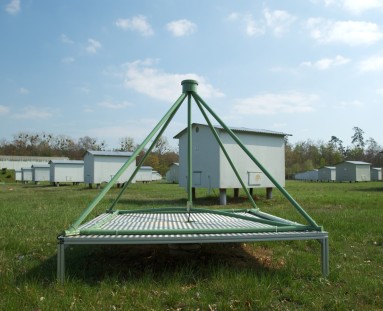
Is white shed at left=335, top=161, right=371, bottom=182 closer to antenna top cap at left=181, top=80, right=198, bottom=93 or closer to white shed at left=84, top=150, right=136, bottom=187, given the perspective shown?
white shed at left=84, top=150, right=136, bottom=187

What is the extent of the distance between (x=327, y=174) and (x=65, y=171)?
3525 cm

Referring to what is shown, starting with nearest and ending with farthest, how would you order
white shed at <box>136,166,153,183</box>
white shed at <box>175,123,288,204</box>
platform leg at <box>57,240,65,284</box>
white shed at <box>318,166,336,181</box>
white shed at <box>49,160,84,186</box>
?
1. platform leg at <box>57,240,65,284</box>
2. white shed at <box>175,123,288,204</box>
3. white shed at <box>49,160,84,186</box>
4. white shed at <box>136,166,153,183</box>
5. white shed at <box>318,166,336,181</box>

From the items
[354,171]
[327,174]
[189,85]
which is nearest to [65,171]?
[354,171]

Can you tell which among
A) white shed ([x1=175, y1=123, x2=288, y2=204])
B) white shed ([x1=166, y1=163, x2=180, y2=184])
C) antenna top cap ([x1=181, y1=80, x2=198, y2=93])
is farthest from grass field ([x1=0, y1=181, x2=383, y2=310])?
white shed ([x1=166, y1=163, x2=180, y2=184])

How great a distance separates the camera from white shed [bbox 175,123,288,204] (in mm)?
15883

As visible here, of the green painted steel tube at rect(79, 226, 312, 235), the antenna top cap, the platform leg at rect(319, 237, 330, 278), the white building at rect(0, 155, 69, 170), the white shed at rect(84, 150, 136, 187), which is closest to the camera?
the green painted steel tube at rect(79, 226, 312, 235)

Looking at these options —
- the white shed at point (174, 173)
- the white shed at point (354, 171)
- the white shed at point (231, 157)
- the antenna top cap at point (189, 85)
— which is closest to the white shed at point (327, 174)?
the white shed at point (354, 171)

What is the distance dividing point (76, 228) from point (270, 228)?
2.17 meters

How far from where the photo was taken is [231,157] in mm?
16047

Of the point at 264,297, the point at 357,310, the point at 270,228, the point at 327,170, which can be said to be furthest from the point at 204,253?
the point at 327,170

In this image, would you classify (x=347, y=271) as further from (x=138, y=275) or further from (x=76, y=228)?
(x=76, y=228)

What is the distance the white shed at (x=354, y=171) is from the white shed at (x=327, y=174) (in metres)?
4.03

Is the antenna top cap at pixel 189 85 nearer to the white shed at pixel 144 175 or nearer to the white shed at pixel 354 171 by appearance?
the white shed at pixel 144 175

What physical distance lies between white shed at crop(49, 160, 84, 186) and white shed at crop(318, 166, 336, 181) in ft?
109
